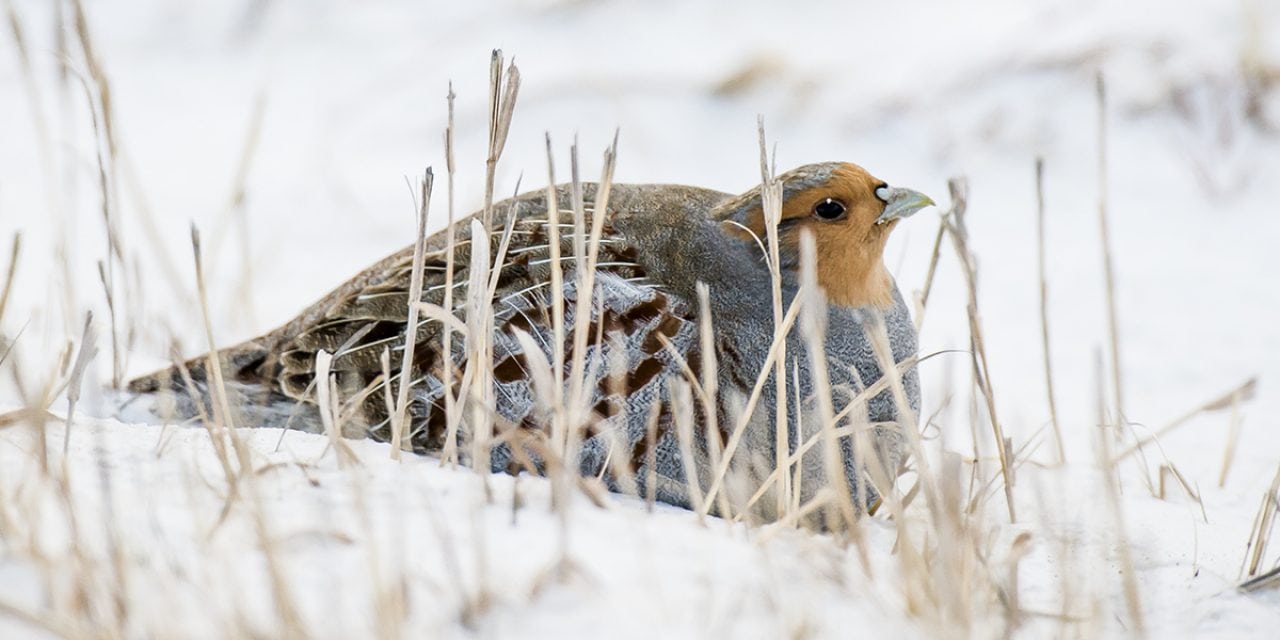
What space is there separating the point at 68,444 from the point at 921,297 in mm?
1663

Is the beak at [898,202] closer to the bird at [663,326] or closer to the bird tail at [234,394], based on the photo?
the bird at [663,326]

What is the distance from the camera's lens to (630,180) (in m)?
5.66

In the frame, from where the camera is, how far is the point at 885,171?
18.0 feet

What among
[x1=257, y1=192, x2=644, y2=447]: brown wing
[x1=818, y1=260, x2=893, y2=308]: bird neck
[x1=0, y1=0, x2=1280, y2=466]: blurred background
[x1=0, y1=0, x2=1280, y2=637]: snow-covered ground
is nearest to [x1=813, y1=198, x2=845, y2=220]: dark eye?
[x1=818, y1=260, x2=893, y2=308]: bird neck

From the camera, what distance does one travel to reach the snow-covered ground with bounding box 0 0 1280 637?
149 cm

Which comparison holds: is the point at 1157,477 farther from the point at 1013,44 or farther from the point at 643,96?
the point at 643,96

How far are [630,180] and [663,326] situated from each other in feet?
10.7

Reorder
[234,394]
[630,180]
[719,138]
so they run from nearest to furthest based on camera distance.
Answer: [234,394] → [630,180] → [719,138]

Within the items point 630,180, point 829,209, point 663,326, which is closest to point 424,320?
point 663,326

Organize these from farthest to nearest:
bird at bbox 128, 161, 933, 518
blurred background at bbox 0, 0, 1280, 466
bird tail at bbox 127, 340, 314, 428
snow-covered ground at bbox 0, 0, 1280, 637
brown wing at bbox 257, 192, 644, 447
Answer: blurred background at bbox 0, 0, 1280, 466 → bird tail at bbox 127, 340, 314, 428 → brown wing at bbox 257, 192, 644, 447 → bird at bbox 128, 161, 933, 518 → snow-covered ground at bbox 0, 0, 1280, 637

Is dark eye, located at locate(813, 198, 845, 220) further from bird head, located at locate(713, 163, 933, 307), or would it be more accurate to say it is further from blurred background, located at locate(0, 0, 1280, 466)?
blurred background, located at locate(0, 0, 1280, 466)

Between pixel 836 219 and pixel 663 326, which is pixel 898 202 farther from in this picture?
pixel 663 326

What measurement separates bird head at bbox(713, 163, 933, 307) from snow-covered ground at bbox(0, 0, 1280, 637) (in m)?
0.42

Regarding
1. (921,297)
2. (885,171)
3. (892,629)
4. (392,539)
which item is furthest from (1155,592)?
(885,171)
